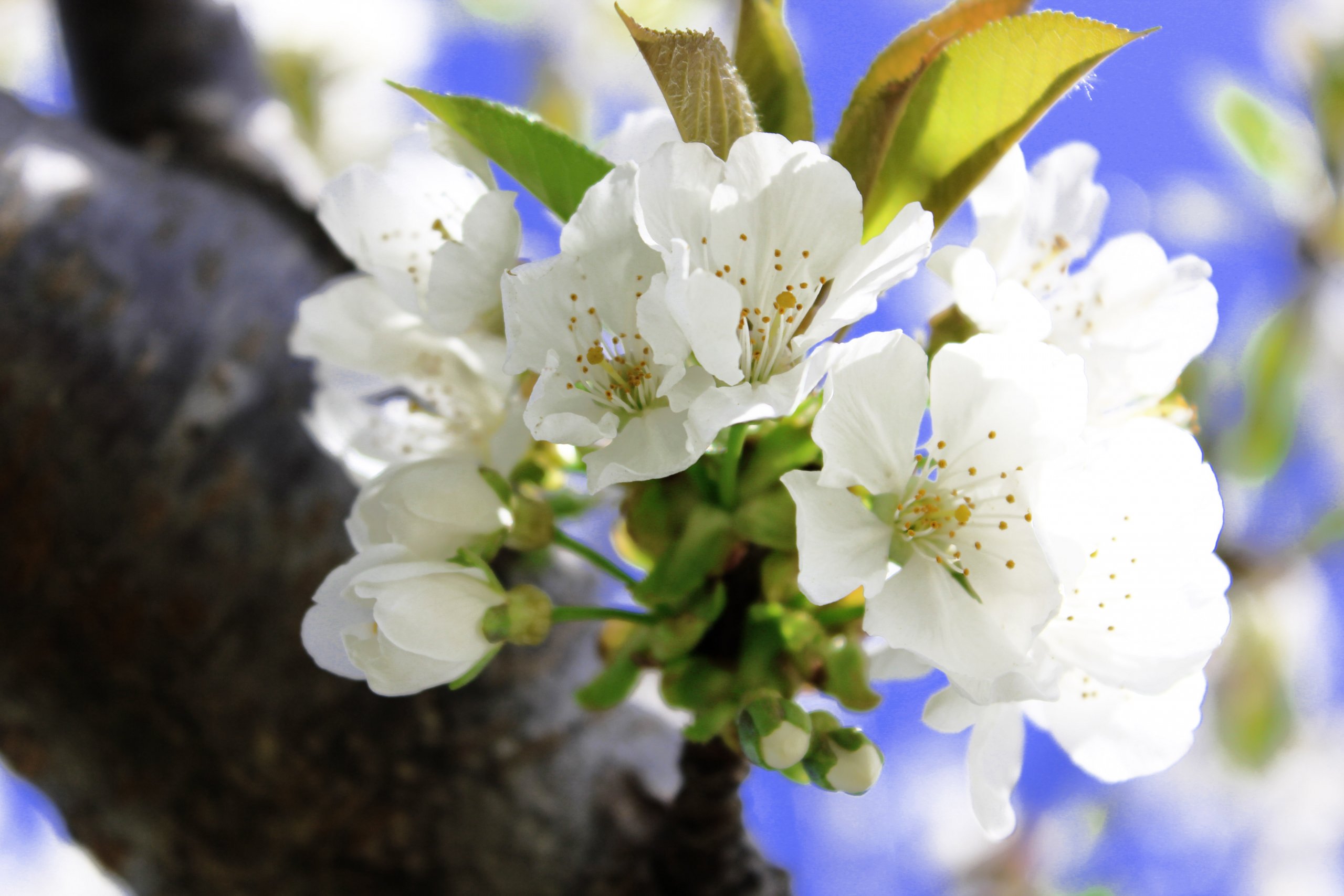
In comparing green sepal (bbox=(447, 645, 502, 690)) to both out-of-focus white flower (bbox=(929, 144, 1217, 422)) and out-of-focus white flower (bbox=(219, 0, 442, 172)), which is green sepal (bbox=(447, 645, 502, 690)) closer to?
out-of-focus white flower (bbox=(929, 144, 1217, 422))

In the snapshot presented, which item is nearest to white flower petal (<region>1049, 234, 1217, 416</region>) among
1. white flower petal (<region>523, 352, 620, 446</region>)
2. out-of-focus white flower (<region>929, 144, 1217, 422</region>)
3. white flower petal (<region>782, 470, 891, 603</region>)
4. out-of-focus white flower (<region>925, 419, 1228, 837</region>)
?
out-of-focus white flower (<region>929, 144, 1217, 422</region>)

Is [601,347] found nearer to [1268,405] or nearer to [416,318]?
[416,318]

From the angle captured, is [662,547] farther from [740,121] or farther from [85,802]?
[85,802]

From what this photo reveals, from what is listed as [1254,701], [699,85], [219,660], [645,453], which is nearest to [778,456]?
[645,453]

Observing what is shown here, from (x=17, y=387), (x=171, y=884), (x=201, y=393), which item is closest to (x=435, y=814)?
(x=171, y=884)

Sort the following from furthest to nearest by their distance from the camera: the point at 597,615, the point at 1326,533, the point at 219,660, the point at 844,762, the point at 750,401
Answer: the point at 1326,533
the point at 219,660
the point at 597,615
the point at 844,762
the point at 750,401

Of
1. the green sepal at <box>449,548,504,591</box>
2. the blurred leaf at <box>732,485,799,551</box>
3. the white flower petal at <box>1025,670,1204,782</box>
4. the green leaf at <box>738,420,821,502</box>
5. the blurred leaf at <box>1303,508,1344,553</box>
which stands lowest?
the blurred leaf at <box>1303,508,1344,553</box>

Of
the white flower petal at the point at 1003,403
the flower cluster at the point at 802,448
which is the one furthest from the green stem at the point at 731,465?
the white flower petal at the point at 1003,403
